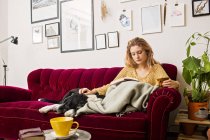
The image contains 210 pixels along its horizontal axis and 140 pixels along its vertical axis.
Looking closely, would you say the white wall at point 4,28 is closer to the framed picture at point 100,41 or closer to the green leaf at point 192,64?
the framed picture at point 100,41

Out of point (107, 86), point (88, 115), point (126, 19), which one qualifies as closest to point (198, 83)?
point (107, 86)

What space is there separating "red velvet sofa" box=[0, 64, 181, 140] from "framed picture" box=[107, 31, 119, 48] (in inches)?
15.0

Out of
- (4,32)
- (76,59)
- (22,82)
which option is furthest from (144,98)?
(4,32)

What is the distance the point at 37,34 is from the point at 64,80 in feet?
3.46

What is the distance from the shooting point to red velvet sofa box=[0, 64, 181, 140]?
57.7 inches

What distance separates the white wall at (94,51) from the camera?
224cm

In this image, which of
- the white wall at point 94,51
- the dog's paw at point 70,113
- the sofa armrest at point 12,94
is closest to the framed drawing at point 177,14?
the white wall at point 94,51

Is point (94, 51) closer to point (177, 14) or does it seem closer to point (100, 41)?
point (100, 41)

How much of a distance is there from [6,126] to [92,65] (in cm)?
118

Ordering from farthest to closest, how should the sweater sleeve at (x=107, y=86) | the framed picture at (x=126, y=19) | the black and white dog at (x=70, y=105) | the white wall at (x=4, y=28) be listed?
1. the white wall at (x=4, y=28)
2. the framed picture at (x=126, y=19)
3. the sweater sleeve at (x=107, y=86)
4. the black and white dog at (x=70, y=105)

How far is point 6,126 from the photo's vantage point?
1.99m

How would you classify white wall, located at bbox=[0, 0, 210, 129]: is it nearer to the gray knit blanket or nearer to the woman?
the woman

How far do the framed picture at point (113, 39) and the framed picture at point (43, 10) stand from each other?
901 mm

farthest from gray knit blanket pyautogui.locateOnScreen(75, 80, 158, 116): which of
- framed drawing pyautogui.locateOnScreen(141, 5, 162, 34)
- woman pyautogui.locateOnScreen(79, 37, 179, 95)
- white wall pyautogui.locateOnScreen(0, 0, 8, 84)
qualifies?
white wall pyautogui.locateOnScreen(0, 0, 8, 84)
